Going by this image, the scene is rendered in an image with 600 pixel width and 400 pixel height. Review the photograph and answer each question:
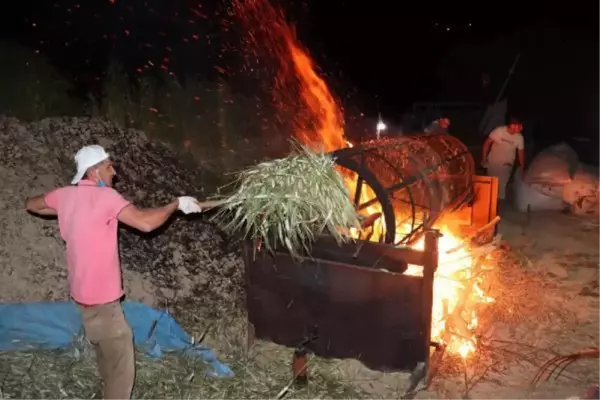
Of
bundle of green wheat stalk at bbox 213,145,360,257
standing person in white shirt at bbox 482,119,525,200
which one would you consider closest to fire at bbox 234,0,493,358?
bundle of green wheat stalk at bbox 213,145,360,257

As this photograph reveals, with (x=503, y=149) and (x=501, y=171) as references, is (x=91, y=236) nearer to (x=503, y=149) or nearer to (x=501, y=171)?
(x=503, y=149)

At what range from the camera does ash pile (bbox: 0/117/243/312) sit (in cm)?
679

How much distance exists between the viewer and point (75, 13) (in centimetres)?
1116

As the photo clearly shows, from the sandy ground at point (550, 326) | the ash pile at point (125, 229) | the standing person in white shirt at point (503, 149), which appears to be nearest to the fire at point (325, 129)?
the sandy ground at point (550, 326)

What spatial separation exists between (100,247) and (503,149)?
920 centimetres

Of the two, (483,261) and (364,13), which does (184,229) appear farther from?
(364,13)

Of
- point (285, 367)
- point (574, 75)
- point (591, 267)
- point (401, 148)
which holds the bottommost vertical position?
point (285, 367)

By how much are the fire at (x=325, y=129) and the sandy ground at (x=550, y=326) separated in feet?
1.74

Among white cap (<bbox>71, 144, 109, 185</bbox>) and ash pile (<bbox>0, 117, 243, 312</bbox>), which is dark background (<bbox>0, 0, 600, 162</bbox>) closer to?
ash pile (<bbox>0, 117, 243, 312</bbox>)

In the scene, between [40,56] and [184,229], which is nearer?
[184,229]

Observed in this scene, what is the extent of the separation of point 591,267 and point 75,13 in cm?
1031

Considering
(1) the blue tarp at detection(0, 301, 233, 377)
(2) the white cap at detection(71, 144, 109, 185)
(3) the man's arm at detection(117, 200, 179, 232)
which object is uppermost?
(2) the white cap at detection(71, 144, 109, 185)

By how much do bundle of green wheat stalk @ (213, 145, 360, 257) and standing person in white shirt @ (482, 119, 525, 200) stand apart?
713 centimetres

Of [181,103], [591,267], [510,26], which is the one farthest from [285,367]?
[510,26]
